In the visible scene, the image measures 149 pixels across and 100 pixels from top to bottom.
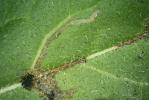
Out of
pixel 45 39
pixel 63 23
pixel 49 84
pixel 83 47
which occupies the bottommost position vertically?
pixel 49 84

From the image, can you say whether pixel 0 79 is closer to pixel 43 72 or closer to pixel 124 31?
pixel 43 72

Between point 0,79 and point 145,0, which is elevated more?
point 145,0

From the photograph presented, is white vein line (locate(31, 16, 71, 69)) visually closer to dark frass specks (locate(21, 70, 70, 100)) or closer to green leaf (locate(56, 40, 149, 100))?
dark frass specks (locate(21, 70, 70, 100))

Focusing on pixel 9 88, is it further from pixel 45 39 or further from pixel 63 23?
pixel 63 23

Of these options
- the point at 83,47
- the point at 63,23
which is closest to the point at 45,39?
the point at 63,23

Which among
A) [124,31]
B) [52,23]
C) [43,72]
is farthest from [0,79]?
[124,31]

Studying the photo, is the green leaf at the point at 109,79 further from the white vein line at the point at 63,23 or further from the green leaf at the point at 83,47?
the white vein line at the point at 63,23

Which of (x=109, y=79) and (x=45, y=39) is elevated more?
(x=45, y=39)

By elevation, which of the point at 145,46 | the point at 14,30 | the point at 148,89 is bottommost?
the point at 148,89

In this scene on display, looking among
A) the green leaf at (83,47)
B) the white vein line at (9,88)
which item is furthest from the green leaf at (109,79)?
the white vein line at (9,88)
